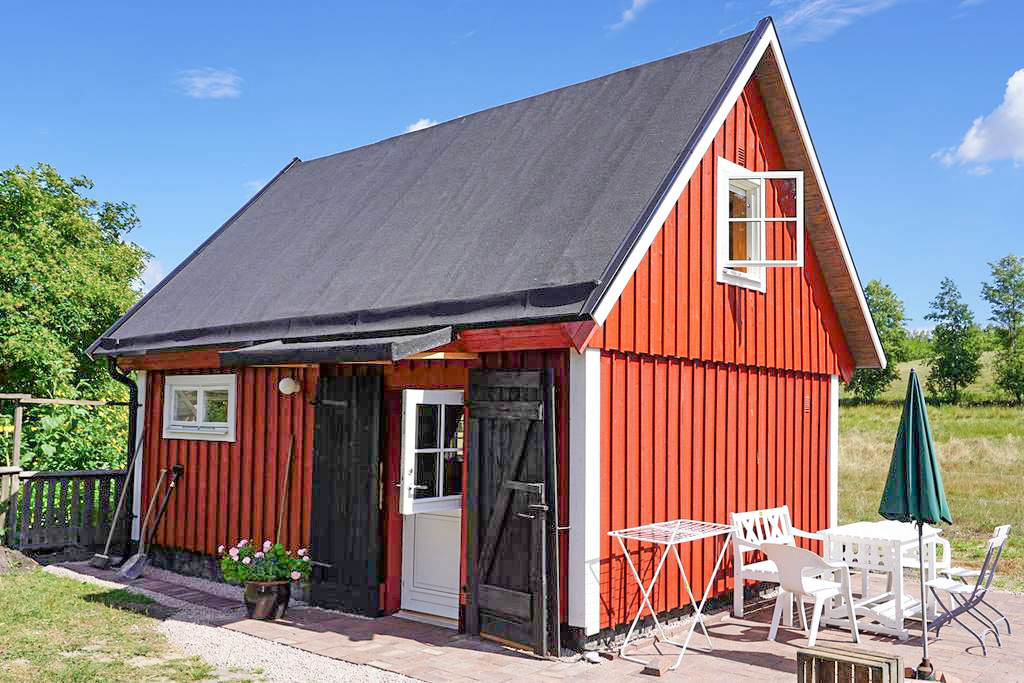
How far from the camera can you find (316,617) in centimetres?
865

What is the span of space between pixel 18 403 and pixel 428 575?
20.6ft

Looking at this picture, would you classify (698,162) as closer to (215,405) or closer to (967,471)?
(215,405)

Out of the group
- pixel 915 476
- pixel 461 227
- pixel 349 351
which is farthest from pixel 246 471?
pixel 915 476

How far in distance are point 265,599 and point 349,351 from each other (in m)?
2.62

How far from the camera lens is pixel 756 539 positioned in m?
9.54

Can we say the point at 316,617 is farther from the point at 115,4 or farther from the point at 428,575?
the point at 115,4

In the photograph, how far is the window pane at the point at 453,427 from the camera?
8.31 meters

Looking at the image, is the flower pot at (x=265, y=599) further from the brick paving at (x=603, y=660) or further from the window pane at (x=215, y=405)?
the window pane at (x=215, y=405)

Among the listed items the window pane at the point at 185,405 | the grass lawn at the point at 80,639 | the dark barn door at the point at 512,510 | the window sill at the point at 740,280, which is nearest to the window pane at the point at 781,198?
the window sill at the point at 740,280

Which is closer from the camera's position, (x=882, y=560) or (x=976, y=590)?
(x=976, y=590)

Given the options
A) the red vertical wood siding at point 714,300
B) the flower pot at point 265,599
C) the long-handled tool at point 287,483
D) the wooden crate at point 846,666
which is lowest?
the flower pot at point 265,599

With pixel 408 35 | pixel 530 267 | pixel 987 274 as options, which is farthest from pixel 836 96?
pixel 987 274

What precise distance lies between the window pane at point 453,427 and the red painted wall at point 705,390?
149 cm

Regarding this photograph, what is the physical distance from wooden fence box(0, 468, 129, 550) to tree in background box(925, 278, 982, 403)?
52822mm
